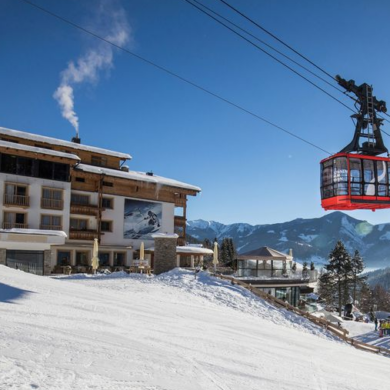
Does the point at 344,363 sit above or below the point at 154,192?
below

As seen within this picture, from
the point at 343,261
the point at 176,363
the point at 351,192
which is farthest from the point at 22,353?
the point at 343,261

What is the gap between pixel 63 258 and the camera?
3491cm

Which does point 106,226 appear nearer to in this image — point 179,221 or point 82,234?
point 82,234

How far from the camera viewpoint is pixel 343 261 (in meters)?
57.7

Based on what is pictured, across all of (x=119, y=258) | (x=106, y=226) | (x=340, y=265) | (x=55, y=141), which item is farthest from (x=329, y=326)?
(x=340, y=265)

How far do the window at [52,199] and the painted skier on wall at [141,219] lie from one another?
7.19m

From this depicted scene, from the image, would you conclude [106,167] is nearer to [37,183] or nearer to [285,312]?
[37,183]

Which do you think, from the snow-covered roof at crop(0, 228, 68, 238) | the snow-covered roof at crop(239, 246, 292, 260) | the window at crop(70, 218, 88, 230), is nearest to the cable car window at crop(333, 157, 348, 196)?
the snow-covered roof at crop(239, 246, 292, 260)

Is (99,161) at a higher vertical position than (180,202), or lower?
higher

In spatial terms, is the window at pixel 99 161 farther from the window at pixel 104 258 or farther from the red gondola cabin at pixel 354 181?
the red gondola cabin at pixel 354 181

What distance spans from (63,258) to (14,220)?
5.45 m

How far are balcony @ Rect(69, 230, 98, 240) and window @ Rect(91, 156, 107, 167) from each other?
7497 millimetres

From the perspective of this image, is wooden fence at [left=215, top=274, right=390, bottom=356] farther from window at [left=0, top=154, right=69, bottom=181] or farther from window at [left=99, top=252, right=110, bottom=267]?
window at [left=0, top=154, right=69, bottom=181]

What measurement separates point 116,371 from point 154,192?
36.2 metres
